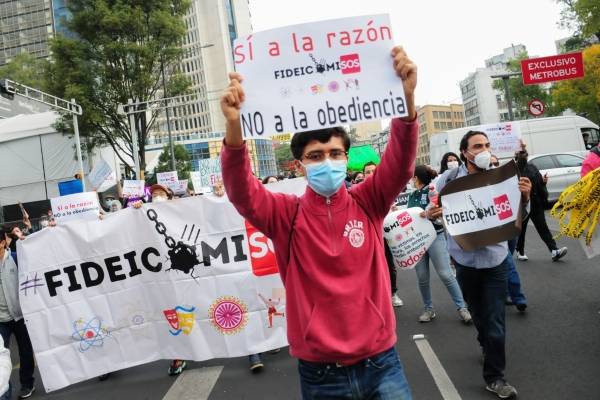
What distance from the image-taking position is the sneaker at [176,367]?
521 cm

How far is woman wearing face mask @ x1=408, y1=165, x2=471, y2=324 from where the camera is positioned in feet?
18.7

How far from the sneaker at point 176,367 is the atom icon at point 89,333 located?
72 cm

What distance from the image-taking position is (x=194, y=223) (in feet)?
17.2

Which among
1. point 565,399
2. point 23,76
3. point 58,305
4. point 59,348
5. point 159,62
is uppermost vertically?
point 23,76

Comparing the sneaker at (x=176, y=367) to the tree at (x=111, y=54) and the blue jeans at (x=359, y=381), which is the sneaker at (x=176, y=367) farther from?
the tree at (x=111, y=54)

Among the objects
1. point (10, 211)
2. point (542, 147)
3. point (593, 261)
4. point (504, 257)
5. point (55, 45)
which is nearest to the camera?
point (504, 257)

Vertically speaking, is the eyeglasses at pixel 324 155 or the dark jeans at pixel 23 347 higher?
the eyeglasses at pixel 324 155

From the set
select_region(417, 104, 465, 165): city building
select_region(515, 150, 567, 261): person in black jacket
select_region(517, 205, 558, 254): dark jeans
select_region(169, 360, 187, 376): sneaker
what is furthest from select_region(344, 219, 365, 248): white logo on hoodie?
select_region(417, 104, 465, 165): city building

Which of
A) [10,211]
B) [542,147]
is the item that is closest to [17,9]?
[10,211]

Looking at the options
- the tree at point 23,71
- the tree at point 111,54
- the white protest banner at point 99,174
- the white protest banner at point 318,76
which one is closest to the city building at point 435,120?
the tree at point 23,71

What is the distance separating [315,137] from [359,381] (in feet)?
3.29

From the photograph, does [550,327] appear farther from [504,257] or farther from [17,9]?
[17,9]

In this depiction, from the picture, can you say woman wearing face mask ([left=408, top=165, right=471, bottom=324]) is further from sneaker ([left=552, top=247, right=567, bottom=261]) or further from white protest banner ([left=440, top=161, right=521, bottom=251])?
sneaker ([left=552, top=247, right=567, bottom=261])

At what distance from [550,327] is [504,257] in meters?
1.79
